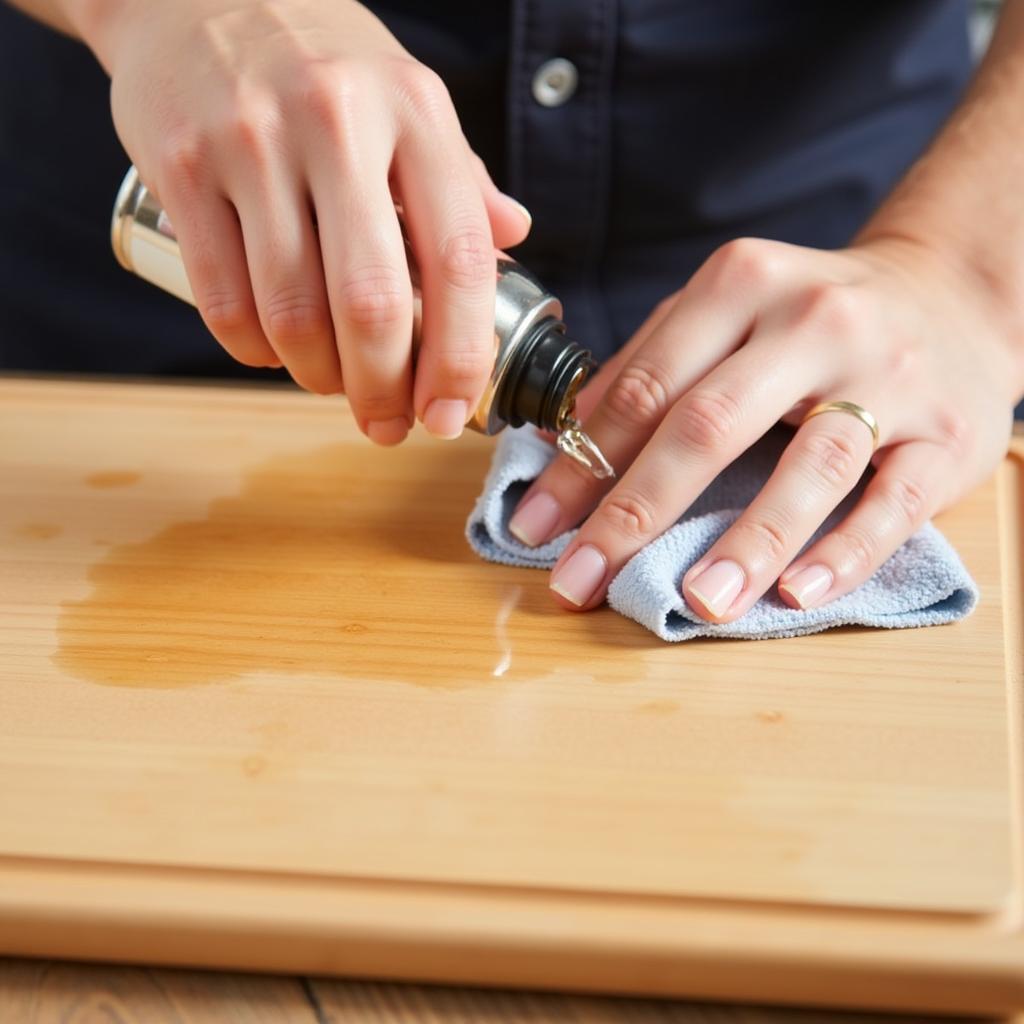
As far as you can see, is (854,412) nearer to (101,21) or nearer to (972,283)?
(972,283)

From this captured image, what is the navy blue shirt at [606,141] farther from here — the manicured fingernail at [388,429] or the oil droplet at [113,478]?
the manicured fingernail at [388,429]

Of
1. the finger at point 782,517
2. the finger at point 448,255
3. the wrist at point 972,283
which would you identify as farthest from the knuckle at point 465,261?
the wrist at point 972,283

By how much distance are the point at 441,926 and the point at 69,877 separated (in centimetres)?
17

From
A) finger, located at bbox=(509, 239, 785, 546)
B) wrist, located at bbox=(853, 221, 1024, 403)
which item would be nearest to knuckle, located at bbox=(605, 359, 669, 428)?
finger, located at bbox=(509, 239, 785, 546)

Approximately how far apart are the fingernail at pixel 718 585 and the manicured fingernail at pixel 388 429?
0.65 ft

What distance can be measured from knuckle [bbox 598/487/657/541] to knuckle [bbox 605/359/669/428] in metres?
0.06

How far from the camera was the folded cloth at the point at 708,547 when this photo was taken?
712mm

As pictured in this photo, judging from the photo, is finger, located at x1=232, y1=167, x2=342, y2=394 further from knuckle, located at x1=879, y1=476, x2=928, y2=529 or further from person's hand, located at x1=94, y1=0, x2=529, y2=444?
→ knuckle, located at x1=879, y1=476, x2=928, y2=529

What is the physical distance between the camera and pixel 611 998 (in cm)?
54

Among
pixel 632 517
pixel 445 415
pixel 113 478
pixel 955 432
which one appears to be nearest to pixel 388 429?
pixel 445 415

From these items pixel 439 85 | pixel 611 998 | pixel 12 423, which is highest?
pixel 439 85

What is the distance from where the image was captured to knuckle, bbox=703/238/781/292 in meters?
0.80

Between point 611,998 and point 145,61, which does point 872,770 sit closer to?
point 611,998

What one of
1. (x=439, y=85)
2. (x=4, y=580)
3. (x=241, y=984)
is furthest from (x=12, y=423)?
(x=241, y=984)
